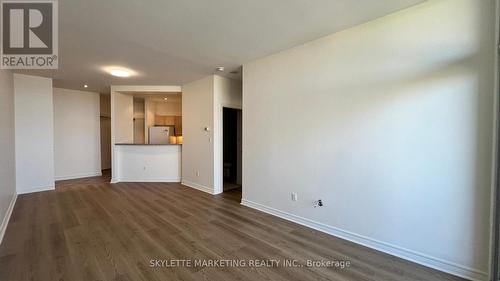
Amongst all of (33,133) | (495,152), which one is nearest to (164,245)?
(495,152)

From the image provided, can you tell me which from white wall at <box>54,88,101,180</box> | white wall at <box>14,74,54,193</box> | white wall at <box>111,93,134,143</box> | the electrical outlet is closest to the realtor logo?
white wall at <box>14,74,54,193</box>

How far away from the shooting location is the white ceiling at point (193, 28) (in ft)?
7.06

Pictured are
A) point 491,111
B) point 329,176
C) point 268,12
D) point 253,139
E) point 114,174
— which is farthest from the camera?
point 114,174

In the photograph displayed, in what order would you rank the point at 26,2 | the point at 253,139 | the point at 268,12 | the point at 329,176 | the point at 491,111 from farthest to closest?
the point at 253,139
the point at 329,176
the point at 268,12
the point at 26,2
the point at 491,111

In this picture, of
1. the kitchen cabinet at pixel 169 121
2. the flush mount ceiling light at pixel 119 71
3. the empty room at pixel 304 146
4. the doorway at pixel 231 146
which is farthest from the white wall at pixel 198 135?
the kitchen cabinet at pixel 169 121

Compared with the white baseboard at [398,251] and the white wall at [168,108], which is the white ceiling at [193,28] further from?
the white wall at [168,108]

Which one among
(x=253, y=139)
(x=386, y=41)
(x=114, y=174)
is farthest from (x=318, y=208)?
(x=114, y=174)

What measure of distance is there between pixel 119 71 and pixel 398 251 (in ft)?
17.1

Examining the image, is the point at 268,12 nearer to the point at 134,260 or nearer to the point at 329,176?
the point at 329,176

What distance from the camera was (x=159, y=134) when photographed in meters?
7.71

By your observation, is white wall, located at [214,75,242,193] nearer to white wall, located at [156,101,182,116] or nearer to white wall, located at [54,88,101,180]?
white wall, located at [156,101,182,116]

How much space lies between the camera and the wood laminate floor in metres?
1.99

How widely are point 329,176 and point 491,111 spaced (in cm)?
157

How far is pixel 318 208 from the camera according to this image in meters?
2.93
